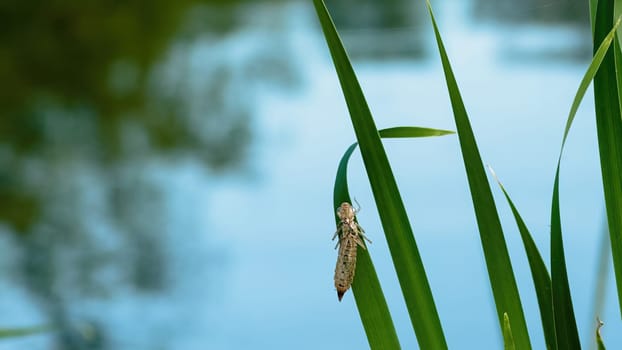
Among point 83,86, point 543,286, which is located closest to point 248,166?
point 83,86

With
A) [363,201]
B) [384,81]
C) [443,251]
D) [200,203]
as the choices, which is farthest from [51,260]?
[384,81]

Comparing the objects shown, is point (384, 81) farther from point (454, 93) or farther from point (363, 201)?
point (454, 93)

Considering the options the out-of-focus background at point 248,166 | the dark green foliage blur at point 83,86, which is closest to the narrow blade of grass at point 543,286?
the out-of-focus background at point 248,166

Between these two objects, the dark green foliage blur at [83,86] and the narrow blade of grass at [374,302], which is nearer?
the narrow blade of grass at [374,302]

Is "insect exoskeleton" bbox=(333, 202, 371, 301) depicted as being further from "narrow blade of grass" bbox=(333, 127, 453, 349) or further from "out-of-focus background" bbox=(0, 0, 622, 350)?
"out-of-focus background" bbox=(0, 0, 622, 350)

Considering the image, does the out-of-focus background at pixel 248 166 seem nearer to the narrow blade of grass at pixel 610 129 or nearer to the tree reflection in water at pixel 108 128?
the tree reflection in water at pixel 108 128
